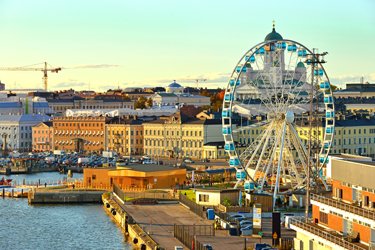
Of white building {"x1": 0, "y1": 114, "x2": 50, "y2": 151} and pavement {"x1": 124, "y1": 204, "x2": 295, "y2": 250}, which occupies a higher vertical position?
white building {"x1": 0, "y1": 114, "x2": 50, "y2": 151}

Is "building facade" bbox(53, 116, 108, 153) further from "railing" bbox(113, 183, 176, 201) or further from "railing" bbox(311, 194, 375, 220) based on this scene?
"railing" bbox(311, 194, 375, 220)

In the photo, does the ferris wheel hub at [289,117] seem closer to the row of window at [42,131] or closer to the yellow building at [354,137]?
the yellow building at [354,137]

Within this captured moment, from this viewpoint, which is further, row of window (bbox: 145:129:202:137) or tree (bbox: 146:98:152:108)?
tree (bbox: 146:98:152:108)

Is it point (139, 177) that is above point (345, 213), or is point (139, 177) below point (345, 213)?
below

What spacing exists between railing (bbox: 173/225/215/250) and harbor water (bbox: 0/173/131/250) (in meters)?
1.85

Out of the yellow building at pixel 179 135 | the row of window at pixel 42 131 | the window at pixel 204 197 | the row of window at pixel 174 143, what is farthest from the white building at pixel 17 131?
the window at pixel 204 197

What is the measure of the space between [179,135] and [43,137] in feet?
61.6

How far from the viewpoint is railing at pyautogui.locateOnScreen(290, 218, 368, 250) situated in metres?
23.1

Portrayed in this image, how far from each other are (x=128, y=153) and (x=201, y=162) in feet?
45.9

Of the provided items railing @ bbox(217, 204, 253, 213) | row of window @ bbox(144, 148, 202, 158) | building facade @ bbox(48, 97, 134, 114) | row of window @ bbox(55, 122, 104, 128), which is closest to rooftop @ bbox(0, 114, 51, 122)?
row of window @ bbox(55, 122, 104, 128)

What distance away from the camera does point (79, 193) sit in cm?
4966

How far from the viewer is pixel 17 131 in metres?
98.7

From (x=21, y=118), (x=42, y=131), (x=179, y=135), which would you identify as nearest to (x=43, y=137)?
(x=42, y=131)

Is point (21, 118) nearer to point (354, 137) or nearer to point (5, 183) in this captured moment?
point (354, 137)
